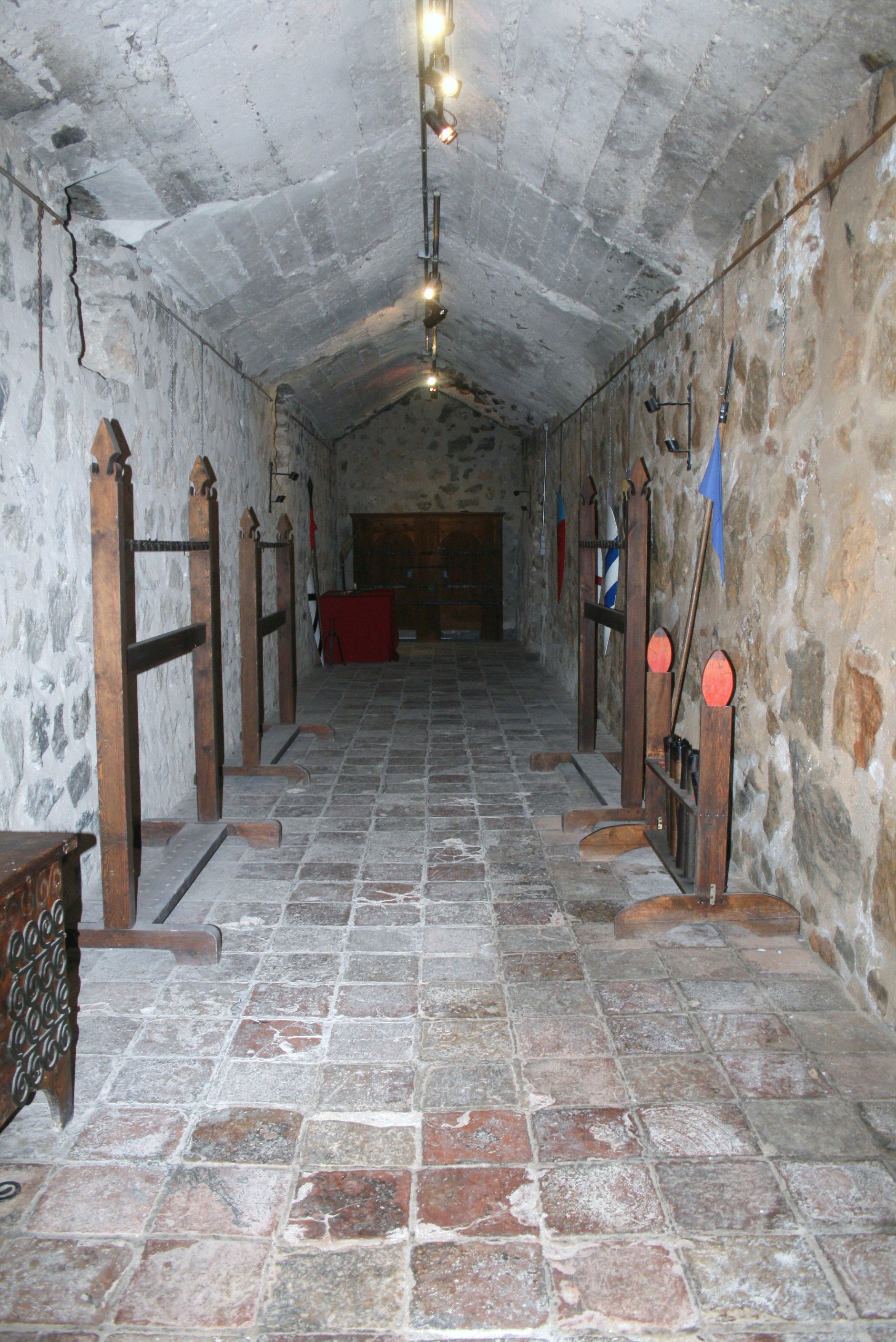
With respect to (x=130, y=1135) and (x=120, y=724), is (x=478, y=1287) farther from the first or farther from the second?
(x=120, y=724)

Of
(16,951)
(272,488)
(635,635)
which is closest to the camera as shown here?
(16,951)

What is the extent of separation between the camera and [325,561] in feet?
36.0

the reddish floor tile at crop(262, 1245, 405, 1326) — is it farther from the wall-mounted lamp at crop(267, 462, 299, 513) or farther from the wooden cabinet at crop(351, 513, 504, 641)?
the wooden cabinet at crop(351, 513, 504, 641)

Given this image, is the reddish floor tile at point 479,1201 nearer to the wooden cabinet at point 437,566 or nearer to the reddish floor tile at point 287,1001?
the reddish floor tile at point 287,1001

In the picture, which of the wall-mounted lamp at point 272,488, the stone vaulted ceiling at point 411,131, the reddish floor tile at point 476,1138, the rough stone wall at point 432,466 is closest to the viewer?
the reddish floor tile at point 476,1138

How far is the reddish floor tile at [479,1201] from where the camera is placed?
1.72 meters

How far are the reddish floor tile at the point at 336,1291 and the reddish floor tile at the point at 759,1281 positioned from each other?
0.51m

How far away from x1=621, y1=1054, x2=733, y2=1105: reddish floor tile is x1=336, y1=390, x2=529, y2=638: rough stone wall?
9.64m

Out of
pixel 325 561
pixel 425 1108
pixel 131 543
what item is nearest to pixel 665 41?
pixel 131 543

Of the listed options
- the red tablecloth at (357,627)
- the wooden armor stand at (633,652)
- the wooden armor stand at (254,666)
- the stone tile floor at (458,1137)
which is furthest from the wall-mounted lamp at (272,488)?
the stone tile floor at (458,1137)

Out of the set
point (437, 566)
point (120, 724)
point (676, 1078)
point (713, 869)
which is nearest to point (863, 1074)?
point (676, 1078)

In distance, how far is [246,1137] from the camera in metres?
2.00

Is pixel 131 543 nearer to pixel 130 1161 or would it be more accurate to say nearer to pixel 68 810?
pixel 68 810

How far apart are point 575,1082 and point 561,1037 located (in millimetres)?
209
